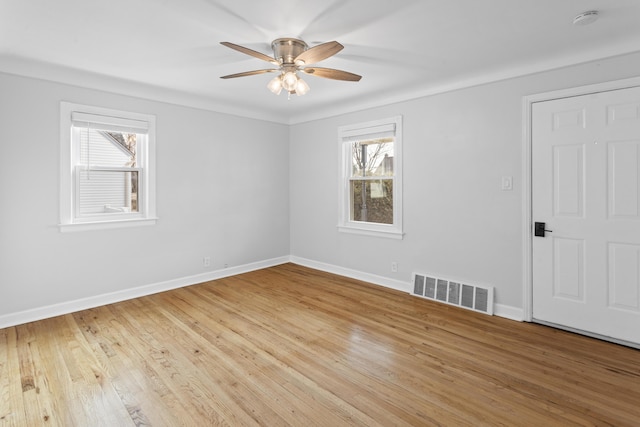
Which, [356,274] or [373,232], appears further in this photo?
[356,274]

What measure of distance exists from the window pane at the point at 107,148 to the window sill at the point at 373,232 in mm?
2913

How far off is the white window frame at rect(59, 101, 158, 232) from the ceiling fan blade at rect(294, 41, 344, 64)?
2.43 meters

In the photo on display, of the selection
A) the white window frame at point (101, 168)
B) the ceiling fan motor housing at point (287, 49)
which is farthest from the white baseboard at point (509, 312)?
the white window frame at point (101, 168)

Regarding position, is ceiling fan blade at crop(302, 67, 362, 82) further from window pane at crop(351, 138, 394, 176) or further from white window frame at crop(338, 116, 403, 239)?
window pane at crop(351, 138, 394, 176)

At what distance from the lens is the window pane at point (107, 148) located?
3.62m

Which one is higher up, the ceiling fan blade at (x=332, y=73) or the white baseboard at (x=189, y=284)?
the ceiling fan blade at (x=332, y=73)

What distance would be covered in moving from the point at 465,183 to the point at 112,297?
13.9ft

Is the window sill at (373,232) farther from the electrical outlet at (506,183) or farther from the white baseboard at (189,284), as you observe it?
the electrical outlet at (506,183)

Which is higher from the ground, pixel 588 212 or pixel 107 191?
pixel 107 191

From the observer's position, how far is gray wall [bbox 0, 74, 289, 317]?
3.20 m

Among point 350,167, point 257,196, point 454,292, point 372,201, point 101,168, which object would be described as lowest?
point 454,292

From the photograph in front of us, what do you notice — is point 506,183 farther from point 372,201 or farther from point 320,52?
point 320,52

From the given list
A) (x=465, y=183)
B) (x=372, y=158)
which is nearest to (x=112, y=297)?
(x=372, y=158)

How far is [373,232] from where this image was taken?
4.56 metres
